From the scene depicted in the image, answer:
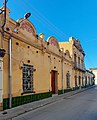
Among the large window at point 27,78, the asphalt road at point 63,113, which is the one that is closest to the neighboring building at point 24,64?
the large window at point 27,78

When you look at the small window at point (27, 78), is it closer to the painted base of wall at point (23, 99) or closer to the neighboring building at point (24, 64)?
the neighboring building at point (24, 64)

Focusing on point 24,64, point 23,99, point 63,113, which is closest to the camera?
point 63,113

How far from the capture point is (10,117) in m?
8.91

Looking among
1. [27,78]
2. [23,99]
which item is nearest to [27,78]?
[27,78]

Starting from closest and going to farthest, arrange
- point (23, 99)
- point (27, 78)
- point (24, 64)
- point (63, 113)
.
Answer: point (63, 113), point (23, 99), point (24, 64), point (27, 78)

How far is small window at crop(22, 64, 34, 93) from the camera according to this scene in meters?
13.6

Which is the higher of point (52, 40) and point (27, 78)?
point (52, 40)

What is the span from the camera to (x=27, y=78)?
14.0 m

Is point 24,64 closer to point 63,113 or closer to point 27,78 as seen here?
point 27,78

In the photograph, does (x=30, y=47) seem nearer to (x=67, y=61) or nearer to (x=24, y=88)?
(x=24, y=88)

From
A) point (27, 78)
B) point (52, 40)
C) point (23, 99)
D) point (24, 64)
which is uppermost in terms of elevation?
point (52, 40)

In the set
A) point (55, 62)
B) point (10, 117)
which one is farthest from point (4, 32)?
point (55, 62)

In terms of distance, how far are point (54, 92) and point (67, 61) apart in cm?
599

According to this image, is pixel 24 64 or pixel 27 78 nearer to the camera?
pixel 24 64
